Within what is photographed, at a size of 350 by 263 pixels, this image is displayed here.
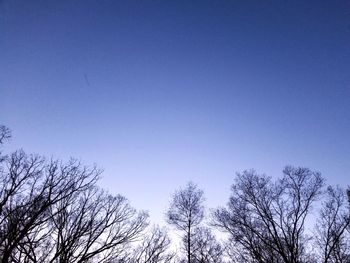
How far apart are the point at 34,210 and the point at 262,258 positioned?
48.5ft

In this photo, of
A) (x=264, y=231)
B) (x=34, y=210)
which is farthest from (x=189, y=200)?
(x=34, y=210)

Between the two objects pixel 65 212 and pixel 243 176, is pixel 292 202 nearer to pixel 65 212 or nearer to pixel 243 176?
pixel 243 176

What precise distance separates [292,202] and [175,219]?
9901mm

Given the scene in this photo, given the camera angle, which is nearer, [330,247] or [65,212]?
[65,212]

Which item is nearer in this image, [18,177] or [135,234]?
[18,177]

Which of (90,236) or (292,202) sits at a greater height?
(292,202)

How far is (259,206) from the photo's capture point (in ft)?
63.5

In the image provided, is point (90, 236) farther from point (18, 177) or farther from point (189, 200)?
point (189, 200)

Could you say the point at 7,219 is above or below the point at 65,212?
below

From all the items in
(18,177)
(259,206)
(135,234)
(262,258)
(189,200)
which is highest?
(189,200)

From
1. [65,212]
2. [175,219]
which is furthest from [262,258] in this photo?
[65,212]

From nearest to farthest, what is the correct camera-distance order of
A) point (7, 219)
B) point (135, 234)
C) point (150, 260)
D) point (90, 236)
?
1. point (7, 219)
2. point (90, 236)
3. point (135, 234)
4. point (150, 260)

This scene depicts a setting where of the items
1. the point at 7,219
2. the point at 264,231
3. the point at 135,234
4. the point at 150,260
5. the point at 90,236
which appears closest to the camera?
the point at 7,219

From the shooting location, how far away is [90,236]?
1509 centimetres
